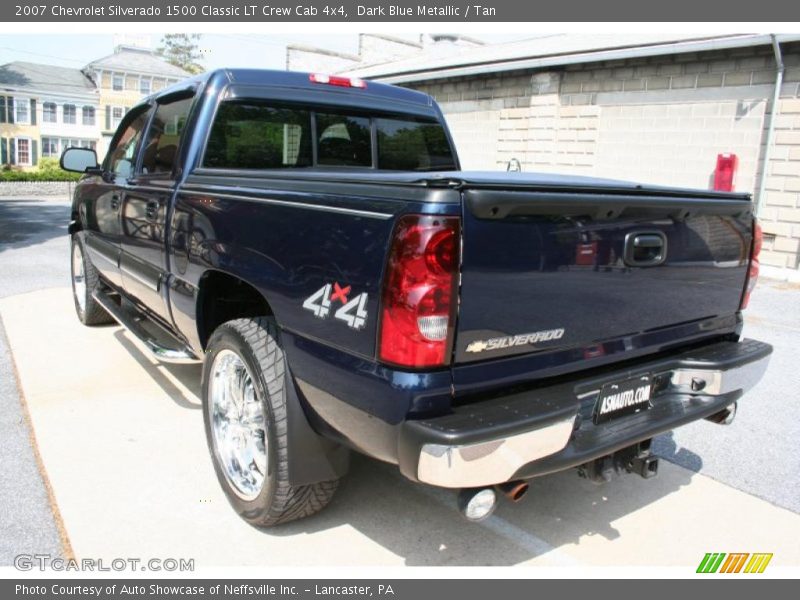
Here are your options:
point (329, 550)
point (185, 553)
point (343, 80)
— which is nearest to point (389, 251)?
point (329, 550)

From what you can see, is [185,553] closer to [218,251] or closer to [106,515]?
[106,515]

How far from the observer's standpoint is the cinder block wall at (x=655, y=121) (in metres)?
10.8

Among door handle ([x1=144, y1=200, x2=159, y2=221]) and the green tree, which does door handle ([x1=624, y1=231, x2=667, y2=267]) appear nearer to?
door handle ([x1=144, y1=200, x2=159, y2=221])

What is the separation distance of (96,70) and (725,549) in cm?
5800

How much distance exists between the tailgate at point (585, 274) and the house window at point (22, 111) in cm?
5501

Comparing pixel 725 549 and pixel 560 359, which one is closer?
pixel 560 359

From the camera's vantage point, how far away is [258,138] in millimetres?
3879

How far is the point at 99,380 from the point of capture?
15.6 feet

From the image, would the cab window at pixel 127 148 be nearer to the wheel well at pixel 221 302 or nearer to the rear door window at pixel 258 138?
the rear door window at pixel 258 138

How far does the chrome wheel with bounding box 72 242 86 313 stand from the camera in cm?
609

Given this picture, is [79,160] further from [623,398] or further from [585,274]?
[623,398]

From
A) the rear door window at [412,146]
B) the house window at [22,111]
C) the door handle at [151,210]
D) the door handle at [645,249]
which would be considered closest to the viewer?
the door handle at [645,249]

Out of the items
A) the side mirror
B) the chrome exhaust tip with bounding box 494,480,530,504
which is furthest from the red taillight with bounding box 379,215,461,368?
the side mirror

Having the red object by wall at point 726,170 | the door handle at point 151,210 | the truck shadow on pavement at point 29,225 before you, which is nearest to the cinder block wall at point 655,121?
the red object by wall at point 726,170
